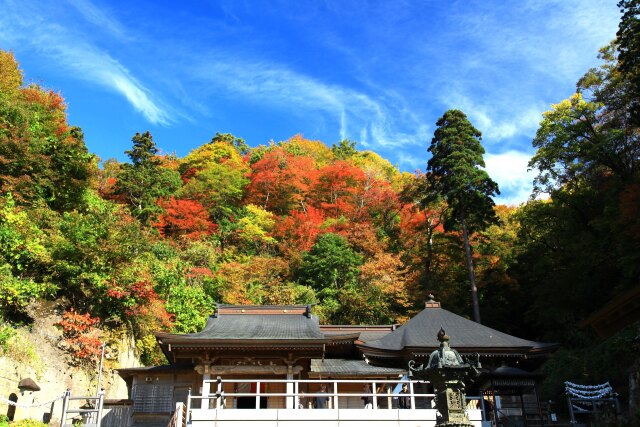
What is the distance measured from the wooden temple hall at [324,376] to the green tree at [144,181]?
60.2ft

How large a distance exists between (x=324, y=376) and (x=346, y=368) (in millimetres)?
855

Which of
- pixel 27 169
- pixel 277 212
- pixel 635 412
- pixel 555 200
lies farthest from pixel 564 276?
pixel 27 169

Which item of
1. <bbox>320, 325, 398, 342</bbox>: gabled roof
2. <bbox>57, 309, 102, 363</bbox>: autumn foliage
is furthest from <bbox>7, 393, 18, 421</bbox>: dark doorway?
<bbox>320, 325, 398, 342</bbox>: gabled roof

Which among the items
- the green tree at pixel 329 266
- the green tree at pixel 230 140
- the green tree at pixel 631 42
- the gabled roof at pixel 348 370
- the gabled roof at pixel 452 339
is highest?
the green tree at pixel 230 140

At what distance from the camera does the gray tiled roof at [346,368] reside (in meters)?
16.0

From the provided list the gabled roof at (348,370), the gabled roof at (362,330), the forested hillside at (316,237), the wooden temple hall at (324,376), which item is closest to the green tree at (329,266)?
the forested hillside at (316,237)

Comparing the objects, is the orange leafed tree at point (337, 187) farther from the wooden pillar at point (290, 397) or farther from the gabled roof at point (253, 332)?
the wooden pillar at point (290, 397)

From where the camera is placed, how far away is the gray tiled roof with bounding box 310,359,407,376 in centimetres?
1596

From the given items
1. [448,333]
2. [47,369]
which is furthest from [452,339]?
[47,369]

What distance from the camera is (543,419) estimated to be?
602 inches

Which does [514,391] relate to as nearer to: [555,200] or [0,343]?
[555,200]

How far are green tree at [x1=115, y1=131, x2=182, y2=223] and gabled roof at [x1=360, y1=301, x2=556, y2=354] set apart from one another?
2321 cm

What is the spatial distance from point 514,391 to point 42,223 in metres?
21.4

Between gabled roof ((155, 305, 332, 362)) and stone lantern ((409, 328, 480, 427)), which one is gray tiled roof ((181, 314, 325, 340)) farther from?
stone lantern ((409, 328, 480, 427))
